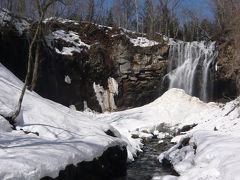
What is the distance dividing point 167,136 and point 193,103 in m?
4.87

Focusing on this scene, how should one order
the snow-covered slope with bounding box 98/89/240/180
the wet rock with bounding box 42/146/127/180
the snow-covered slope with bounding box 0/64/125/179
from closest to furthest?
the snow-covered slope with bounding box 0/64/125/179
the wet rock with bounding box 42/146/127/180
the snow-covered slope with bounding box 98/89/240/180

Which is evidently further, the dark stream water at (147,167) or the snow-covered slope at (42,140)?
the dark stream water at (147,167)

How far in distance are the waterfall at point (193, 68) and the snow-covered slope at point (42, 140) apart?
16.2m

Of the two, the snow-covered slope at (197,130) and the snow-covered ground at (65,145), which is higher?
the snow-covered ground at (65,145)

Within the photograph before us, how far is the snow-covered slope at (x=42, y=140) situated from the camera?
469 centimetres

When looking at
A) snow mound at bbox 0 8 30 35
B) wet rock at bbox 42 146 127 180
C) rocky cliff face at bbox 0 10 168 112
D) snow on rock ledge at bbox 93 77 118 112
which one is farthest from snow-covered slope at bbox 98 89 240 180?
snow mound at bbox 0 8 30 35

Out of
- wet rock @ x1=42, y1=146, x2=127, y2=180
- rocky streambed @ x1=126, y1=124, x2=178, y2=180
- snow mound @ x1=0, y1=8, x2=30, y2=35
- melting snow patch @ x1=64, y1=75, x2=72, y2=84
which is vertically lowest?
rocky streambed @ x1=126, y1=124, x2=178, y2=180

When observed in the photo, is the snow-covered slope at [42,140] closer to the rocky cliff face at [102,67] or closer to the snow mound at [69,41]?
the rocky cliff face at [102,67]

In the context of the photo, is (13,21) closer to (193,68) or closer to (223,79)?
(193,68)

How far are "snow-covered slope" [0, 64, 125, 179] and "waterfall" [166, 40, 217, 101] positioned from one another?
53.2 ft

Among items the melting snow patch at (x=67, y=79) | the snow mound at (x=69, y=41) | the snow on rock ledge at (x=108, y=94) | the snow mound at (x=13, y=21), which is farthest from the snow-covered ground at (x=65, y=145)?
the snow mound at (x=69, y=41)

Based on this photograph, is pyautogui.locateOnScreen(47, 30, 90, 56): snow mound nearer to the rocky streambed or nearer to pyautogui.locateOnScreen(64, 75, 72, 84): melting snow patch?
pyautogui.locateOnScreen(64, 75, 72, 84): melting snow patch

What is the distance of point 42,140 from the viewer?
6.80m

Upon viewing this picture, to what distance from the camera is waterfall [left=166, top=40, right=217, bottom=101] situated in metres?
25.1
